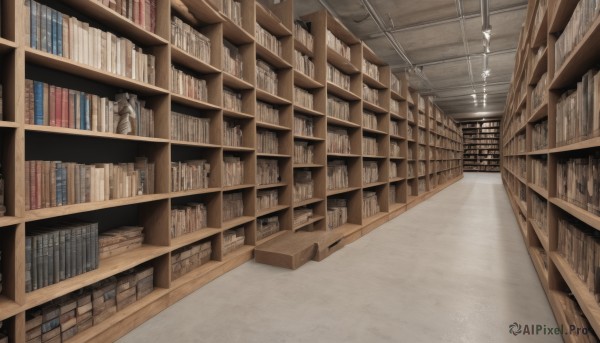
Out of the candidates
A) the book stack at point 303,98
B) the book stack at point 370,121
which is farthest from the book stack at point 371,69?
the book stack at point 303,98

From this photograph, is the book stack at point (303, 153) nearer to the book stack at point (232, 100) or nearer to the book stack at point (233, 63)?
the book stack at point (232, 100)

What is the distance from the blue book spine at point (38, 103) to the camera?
1499 mm

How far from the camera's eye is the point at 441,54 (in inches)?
260

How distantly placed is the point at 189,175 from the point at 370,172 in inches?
133

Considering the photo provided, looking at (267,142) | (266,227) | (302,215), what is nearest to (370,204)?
(302,215)

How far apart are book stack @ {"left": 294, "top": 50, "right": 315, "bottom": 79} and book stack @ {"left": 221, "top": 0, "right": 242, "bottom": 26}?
857 millimetres

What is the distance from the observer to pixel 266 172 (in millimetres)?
3371

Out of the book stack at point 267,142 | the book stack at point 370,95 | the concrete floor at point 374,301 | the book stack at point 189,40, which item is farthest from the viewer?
the book stack at point 370,95

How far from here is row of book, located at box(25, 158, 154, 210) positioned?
4.90 feet

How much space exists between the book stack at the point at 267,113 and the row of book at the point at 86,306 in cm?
182

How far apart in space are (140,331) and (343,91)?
3.57m

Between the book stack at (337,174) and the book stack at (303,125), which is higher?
the book stack at (303,125)

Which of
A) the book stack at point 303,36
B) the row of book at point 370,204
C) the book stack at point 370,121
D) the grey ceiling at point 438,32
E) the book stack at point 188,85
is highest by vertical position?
the grey ceiling at point 438,32

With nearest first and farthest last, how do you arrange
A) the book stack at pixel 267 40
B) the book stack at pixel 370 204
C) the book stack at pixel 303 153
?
the book stack at pixel 267 40 < the book stack at pixel 303 153 < the book stack at pixel 370 204
